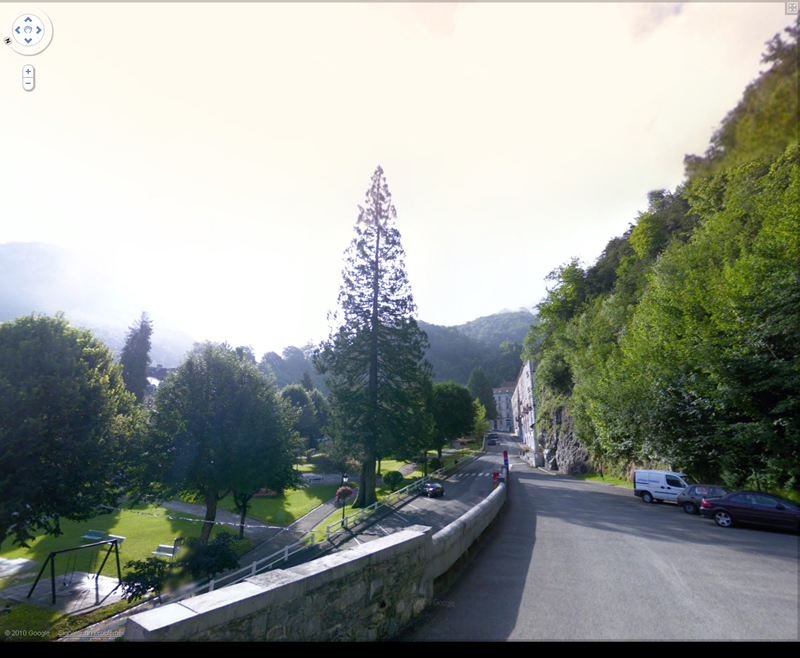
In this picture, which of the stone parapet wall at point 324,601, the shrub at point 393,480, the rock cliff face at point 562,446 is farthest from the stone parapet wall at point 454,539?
the shrub at point 393,480

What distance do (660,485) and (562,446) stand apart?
27.2 meters

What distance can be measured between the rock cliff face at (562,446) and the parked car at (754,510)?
27276mm

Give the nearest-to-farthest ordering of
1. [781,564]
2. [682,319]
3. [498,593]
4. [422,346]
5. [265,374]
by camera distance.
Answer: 1. [498,593]
2. [781,564]
3. [682,319]
4. [265,374]
5. [422,346]

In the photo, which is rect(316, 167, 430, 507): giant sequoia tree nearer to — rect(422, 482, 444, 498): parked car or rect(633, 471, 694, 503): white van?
rect(422, 482, 444, 498): parked car

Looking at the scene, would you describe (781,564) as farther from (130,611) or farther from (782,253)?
(130,611)

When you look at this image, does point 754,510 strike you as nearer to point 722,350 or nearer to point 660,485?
point 722,350

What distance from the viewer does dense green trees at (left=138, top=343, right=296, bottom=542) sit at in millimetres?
20500

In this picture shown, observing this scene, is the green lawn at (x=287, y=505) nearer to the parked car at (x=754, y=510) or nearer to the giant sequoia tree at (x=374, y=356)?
the giant sequoia tree at (x=374, y=356)

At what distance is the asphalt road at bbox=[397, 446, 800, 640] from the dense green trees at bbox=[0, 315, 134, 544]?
16333mm

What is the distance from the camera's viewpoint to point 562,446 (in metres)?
45.8

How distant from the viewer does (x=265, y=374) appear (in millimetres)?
25969

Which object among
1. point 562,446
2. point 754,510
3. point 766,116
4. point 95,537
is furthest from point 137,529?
point 562,446

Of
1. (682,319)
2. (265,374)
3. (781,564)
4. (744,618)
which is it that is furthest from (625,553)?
(265,374)

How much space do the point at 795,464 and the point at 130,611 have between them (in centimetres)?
2533
